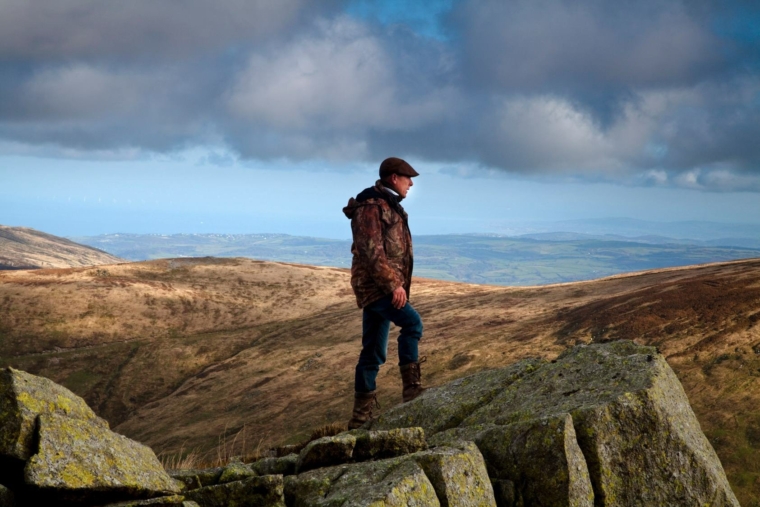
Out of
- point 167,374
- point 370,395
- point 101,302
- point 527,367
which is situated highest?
point 527,367

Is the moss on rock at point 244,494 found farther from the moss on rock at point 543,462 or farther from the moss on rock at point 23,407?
the moss on rock at point 543,462

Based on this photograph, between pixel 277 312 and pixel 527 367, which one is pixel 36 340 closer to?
pixel 277 312

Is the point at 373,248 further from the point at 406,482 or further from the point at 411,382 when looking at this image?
the point at 406,482

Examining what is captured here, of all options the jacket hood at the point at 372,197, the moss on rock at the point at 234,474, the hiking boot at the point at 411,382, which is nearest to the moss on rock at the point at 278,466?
the moss on rock at the point at 234,474

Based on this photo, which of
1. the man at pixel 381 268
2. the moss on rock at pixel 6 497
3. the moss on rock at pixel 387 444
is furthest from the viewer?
the man at pixel 381 268

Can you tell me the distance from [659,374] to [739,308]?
12559 mm

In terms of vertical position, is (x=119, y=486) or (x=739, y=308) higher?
(x=739, y=308)

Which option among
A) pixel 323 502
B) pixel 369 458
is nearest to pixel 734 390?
pixel 369 458

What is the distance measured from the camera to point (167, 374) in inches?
1889

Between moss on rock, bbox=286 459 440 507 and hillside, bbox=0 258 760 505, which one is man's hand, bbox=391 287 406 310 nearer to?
moss on rock, bbox=286 459 440 507

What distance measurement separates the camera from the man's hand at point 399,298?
476 inches

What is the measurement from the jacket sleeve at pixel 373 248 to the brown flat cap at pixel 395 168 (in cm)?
85

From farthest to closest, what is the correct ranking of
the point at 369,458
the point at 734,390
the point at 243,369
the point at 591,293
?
the point at 243,369 → the point at 591,293 → the point at 734,390 → the point at 369,458

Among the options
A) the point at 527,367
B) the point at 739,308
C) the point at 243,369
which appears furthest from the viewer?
the point at 243,369
